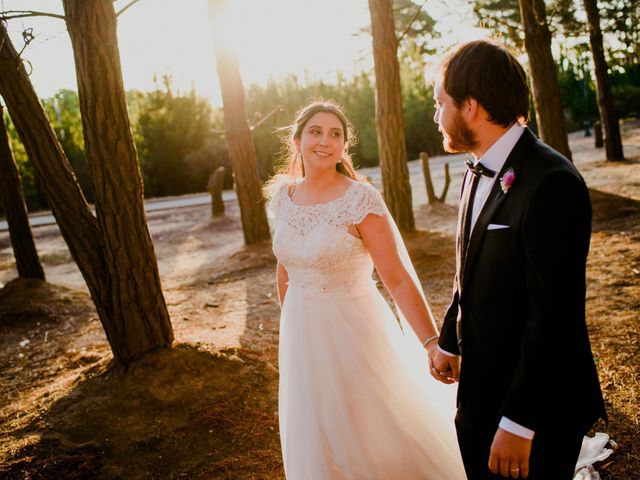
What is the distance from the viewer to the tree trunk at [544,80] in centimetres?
936

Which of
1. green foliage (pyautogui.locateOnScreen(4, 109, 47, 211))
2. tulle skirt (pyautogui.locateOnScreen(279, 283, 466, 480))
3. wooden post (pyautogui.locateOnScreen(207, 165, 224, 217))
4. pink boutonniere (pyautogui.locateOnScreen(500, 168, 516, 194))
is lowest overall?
tulle skirt (pyautogui.locateOnScreen(279, 283, 466, 480))

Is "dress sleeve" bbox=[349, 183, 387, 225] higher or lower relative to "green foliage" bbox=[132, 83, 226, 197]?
lower

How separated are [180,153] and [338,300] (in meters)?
25.8

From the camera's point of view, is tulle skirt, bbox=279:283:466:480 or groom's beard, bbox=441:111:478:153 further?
tulle skirt, bbox=279:283:466:480

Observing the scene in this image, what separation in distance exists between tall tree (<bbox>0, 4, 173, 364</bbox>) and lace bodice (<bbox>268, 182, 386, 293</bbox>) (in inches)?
71.7

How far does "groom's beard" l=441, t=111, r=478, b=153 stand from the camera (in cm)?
179

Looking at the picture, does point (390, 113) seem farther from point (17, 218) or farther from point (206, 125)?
point (206, 125)

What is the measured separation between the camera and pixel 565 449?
1.65 meters

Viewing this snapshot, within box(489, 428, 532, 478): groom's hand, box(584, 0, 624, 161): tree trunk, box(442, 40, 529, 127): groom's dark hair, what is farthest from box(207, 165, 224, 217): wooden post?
box(489, 428, 532, 478): groom's hand

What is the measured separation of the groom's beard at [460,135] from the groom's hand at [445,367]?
816mm

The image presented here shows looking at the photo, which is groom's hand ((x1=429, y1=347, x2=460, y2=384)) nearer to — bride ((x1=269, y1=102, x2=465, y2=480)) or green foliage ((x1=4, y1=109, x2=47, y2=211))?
bride ((x1=269, y1=102, x2=465, y2=480))

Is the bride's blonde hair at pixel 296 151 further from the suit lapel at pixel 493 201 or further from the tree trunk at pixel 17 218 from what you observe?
the tree trunk at pixel 17 218

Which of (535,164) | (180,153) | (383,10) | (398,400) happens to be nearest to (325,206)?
(398,400)

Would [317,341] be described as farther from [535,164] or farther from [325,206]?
[535,164]
